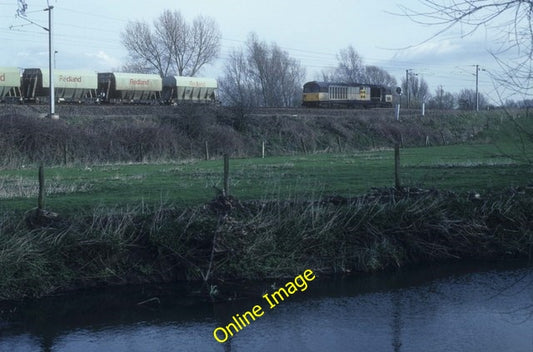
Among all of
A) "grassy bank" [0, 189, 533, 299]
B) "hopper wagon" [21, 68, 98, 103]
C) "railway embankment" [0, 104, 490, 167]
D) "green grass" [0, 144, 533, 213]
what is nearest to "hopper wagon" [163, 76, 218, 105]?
"hopper wagon" [21, 68, 98, 103]

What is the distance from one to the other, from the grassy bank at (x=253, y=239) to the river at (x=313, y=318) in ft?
1.61

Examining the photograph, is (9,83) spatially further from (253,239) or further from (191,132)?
(253,239)

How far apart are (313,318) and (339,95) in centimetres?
6021

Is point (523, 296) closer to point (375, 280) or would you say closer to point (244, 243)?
point (375, 280)

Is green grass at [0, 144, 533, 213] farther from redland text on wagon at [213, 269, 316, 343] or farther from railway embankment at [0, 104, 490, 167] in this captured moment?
railway embankment at [0, 104, 490, 167]

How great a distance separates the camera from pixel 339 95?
7069 centimetres

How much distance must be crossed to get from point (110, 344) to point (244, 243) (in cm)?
452

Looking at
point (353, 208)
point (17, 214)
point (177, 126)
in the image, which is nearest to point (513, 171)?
point (353, 208)

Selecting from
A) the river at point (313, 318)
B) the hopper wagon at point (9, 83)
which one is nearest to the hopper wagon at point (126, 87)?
the hopper wagon at point (9, 83)

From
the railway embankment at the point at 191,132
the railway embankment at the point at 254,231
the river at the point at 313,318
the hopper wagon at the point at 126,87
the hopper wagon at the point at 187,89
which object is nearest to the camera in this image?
the river at the point at 313,318

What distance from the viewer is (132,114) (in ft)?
156

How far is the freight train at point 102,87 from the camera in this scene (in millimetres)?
51344

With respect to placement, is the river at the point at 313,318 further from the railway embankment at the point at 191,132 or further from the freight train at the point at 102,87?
the freight train at the point at 102,87

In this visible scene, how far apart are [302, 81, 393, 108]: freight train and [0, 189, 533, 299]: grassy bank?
53.0m
